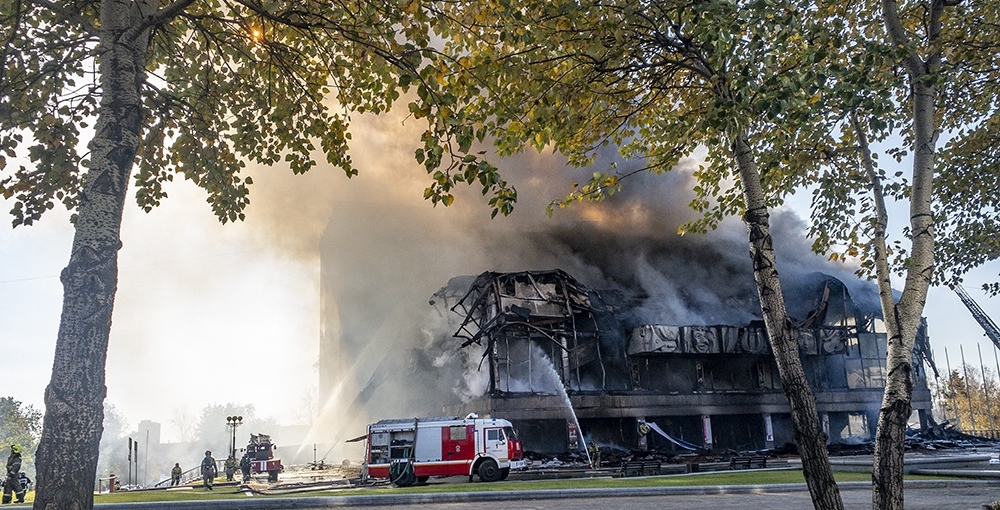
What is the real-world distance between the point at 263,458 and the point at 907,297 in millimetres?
29756

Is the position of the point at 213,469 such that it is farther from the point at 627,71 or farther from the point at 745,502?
the point at 627,71

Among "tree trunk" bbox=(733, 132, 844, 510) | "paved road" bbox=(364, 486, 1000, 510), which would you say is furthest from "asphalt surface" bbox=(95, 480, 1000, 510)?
"tree trunk" bbox=(733, 132, 844, 510)

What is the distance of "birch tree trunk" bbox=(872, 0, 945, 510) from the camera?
6508 mm

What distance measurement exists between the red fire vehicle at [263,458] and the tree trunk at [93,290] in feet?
80.2

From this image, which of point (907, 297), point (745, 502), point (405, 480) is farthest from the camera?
point (405, 480)

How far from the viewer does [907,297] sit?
23.2ft

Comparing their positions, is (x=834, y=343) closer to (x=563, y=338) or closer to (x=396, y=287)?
(x=563, y=338)

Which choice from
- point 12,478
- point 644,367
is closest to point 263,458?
point 12,478

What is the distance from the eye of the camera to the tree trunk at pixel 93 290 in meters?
4.86

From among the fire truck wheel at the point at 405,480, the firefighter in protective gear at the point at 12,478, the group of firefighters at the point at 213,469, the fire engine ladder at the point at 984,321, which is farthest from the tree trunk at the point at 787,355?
the fire engine ladder at the point at 984,321

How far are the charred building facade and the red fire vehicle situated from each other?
31.7 feet

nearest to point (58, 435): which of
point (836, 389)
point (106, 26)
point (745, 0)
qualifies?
point (106, 26)

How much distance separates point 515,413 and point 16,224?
25.3 meters

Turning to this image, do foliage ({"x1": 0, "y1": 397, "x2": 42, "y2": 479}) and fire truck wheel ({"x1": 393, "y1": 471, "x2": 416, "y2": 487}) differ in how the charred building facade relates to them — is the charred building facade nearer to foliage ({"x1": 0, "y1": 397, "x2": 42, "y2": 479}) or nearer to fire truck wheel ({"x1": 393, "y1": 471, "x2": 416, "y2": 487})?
fire truck wheel ({"x1": 393, "y1": 471, "x2": 416, "y2": 487})
